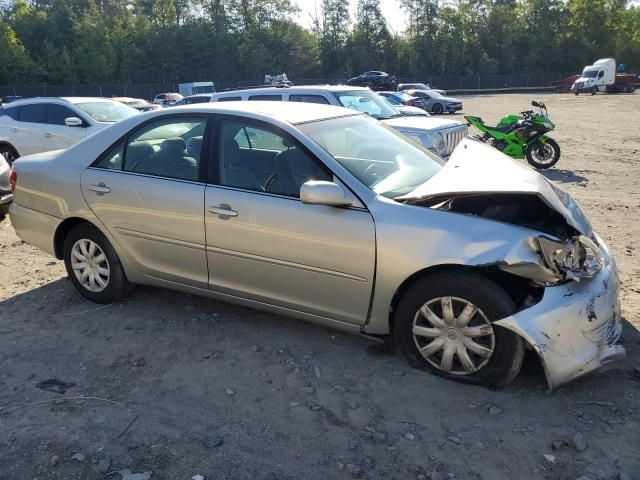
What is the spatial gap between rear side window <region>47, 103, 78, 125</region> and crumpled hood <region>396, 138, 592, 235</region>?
8387 mm

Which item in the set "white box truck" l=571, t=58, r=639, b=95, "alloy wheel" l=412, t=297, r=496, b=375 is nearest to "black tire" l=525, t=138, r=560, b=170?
"alloy wheel" l=412, t=297, r=496, b=375

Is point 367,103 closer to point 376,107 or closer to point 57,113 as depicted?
point 376,107

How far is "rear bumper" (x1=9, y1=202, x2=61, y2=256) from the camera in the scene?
4.62 m

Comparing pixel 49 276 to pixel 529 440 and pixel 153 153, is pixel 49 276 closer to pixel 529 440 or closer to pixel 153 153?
Result: pixel 153 153

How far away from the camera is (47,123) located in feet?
33.5

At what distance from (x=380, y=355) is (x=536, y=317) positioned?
1126 mm

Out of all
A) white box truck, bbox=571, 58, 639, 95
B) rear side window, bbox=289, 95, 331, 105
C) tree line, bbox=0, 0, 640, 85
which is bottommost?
rear side window, bbox=289, 95, 331, 105

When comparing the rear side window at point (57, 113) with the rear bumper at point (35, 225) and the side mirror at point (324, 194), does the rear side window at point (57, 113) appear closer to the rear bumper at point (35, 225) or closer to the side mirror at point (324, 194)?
the rear bumper at point (35, 225)

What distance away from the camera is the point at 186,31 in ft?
240

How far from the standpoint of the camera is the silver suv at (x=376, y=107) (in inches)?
331

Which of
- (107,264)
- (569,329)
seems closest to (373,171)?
(569,329)

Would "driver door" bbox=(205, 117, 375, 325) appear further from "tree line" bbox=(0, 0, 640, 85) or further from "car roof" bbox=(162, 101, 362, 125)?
"tree line" bbox=(0, 0, 640, 85)

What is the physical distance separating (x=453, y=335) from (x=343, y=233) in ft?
2.95

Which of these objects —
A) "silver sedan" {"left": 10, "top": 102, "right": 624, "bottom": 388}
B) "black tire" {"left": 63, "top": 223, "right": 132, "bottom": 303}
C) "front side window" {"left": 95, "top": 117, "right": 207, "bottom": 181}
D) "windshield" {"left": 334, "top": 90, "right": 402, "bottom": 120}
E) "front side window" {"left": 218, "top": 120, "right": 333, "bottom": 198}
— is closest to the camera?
"silver sedan" {"left": 10, "top": 102, "right": 624, "bottom": 388}
